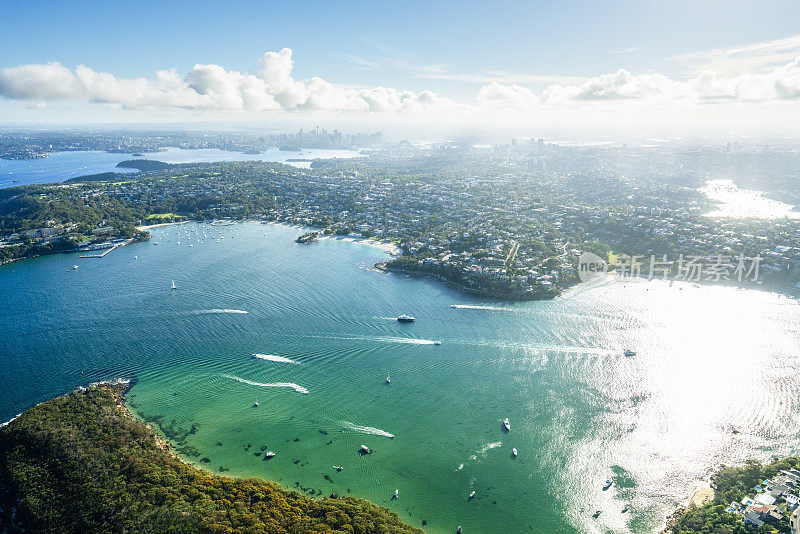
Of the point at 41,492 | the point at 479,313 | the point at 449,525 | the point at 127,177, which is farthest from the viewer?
the point at 127,177

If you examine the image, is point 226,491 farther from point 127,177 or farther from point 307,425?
point 127,177

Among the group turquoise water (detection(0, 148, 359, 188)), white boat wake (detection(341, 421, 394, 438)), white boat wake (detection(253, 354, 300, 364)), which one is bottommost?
white boat wake (detection(341, 421, 394, 438))

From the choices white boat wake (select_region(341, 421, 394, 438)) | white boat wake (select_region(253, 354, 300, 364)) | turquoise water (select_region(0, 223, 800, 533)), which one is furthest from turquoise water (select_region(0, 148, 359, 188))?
white boat wake (select_region(341, 421, 394, 438))

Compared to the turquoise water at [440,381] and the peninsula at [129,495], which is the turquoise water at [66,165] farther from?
the peninsula at [129,495]

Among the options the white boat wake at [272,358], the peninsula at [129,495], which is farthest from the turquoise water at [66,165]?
the peninsula at [129,495]

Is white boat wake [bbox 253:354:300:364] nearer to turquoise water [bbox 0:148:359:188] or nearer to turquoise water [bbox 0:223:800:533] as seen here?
turquoise water [bbox 0:223:800:533]

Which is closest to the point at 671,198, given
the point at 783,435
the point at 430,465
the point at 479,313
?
the point at 479,313

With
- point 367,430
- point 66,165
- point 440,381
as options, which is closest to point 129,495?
point 367,430

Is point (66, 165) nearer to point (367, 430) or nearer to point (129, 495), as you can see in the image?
point (129, 495)
